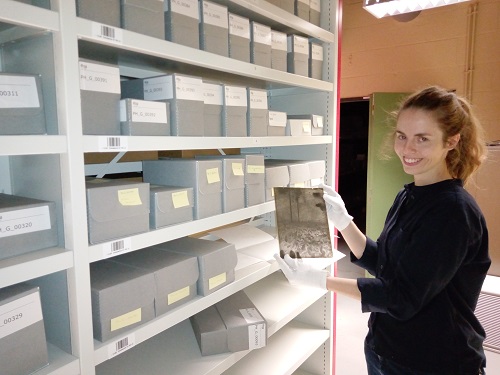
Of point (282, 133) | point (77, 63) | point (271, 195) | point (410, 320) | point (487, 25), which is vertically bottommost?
point (410, 320)

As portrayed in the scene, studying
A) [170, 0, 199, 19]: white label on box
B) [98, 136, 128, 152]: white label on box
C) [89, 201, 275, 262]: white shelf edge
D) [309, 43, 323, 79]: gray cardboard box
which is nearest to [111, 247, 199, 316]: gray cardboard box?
[89, 201, 275, 262]: white shelf edge

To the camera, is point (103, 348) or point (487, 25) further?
point (487, 25)

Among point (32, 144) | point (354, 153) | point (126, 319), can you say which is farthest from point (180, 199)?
point (354, 153)

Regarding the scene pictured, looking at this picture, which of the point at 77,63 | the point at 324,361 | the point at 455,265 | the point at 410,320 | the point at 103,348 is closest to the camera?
the point at 77,63

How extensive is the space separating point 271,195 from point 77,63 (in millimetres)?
1054

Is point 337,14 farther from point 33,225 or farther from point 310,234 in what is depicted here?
point 33,225

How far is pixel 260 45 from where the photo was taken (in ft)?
5.32

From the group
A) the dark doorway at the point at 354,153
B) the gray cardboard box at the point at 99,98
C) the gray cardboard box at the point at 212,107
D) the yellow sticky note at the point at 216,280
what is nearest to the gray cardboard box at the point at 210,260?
the yellow sticky note at the point at 216,280

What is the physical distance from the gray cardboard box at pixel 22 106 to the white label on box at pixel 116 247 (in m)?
0.36

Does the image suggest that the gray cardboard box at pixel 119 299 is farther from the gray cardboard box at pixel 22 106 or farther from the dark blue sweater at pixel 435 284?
the dark blue sweater at pixel 435 284

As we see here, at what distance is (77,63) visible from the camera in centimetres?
95

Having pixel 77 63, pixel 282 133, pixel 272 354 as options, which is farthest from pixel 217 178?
pixel 272 354

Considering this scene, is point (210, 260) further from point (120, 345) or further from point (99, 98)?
point (99, 98)

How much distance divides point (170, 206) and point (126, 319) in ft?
1.26
